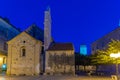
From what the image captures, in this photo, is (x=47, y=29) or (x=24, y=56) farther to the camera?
(x=47, y=29)

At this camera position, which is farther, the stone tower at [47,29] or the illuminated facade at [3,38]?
the illuminated facade at [3,38]

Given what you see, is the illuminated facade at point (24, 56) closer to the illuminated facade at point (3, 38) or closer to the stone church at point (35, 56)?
the stone church at point (35, 56)

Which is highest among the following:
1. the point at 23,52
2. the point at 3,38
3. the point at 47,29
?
the point at 47,29

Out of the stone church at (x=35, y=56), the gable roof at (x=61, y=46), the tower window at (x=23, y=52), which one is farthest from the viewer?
the tower window at (x=23, y=52)

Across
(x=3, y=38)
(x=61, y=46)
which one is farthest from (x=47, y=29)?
(x=3, y=38)

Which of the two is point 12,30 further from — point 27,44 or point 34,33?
point 27,44

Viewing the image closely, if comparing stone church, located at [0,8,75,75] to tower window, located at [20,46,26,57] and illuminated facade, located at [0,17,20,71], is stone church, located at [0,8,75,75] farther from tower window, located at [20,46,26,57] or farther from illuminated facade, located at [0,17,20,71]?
illuminated facade, located at [0,17,20,71]

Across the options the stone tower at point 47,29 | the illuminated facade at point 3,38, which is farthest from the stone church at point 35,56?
the illuminated facade at point 3,38

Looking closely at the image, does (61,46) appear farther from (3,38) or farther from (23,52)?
(3,38)

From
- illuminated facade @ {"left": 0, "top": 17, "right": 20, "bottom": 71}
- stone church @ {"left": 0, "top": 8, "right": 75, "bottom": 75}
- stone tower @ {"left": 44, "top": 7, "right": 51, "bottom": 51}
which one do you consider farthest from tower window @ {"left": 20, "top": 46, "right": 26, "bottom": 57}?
illuminated facade @ {"left": 0, "top": 17, "right": 20, "bottom": 71}

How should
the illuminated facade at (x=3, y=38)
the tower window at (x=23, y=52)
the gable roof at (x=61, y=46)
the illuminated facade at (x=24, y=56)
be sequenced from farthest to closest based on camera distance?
1. the illuminated facade at (x=3, y=38)
2. the tower window at (x=23, y=52)
3. the gable roof at (x=61, y=46)
4. the illuminated facade at (x=24, y=56)

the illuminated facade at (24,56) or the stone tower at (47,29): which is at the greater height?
the stone tower at (47,29)

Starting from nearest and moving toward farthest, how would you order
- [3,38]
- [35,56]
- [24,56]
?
[35,56] → [24,56] → [3,38]

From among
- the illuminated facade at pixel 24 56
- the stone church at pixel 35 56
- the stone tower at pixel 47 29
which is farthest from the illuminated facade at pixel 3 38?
the stone tower at pixel 47 29
